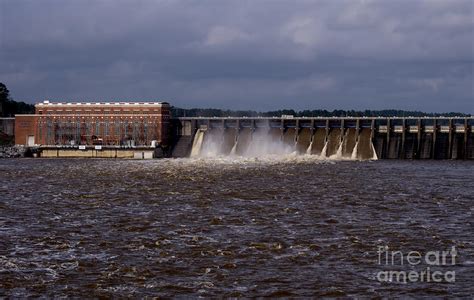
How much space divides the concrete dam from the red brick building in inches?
231

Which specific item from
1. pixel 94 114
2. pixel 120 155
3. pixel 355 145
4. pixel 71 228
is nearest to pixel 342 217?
pixel 71 228

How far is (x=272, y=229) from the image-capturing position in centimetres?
3866

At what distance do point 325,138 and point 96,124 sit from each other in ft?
181

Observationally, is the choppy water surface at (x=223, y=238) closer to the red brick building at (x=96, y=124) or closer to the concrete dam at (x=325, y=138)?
the concrete dam at (x=325, y=138)

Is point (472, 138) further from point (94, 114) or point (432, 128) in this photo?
point (94, 114)

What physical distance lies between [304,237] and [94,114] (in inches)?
5400

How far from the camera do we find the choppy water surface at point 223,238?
85.9ft

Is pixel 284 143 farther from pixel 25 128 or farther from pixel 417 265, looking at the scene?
pixel 417 265

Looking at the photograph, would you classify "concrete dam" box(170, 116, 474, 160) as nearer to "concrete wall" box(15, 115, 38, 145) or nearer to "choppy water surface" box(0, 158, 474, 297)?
"concrete wall" box(15, 115, 38, 145)

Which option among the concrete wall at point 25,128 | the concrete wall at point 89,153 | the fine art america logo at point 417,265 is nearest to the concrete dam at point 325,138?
the concrete wall at point 89,153

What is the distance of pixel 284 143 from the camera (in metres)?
152

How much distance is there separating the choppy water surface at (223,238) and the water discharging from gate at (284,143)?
75.5m

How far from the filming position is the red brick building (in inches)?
6378

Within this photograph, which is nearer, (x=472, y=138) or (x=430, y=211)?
(x=430, y=211)
